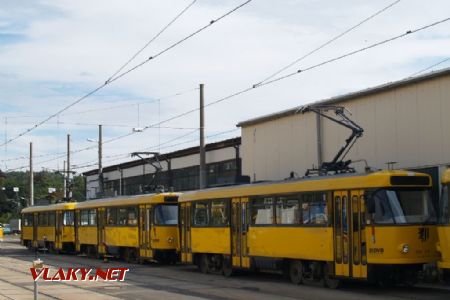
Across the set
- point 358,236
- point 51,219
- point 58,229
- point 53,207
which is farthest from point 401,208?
point 51,219

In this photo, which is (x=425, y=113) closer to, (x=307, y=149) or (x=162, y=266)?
(x=307, y=149)

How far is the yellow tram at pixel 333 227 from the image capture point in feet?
58.5

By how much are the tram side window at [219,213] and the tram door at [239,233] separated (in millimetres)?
460

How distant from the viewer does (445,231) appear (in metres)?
16.5

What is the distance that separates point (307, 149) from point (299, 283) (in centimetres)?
1073

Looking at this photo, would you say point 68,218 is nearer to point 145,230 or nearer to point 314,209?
point 145,230

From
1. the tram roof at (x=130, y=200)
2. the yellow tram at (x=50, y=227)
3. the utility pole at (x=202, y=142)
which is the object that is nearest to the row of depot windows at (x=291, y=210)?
the tram roof at (x=130, y=200)

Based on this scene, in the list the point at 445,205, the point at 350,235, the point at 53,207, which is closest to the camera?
the point at 445,205

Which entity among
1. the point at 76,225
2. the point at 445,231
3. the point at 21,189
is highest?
the point at 21,189

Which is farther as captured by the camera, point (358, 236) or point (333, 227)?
point (333, 227)

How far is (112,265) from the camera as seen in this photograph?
31.4 m

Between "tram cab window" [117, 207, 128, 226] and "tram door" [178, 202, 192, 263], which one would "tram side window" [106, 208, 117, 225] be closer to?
"tram cab window" [117, 207, 128, 226]

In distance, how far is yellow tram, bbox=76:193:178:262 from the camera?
29.8 meters

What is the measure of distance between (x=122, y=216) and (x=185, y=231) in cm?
648
